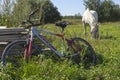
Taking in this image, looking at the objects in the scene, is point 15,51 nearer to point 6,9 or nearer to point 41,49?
point 41,49

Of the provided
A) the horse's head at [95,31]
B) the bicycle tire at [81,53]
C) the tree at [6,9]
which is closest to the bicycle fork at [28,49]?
the bicycle tire at [81,53]

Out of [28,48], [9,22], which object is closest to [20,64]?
[28,48]

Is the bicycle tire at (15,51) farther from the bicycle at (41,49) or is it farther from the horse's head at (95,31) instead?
the horse's head at (95,31)

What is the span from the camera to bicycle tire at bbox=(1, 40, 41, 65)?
287 inches

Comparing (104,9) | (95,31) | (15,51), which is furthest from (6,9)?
(104,9)

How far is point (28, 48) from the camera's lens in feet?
24.4

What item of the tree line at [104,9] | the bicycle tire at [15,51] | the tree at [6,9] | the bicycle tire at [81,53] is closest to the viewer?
the bicycle tire at [15,51]

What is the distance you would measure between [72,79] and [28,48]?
147 centimetres

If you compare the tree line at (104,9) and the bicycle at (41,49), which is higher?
the bicycle at (41,49)

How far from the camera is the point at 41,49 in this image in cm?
784

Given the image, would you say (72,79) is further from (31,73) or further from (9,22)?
(9,22)

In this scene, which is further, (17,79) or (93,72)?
(93,72)

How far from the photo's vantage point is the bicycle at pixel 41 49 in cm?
738

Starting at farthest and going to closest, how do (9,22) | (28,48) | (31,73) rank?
(9,22) < (28,48) < (31,73)
